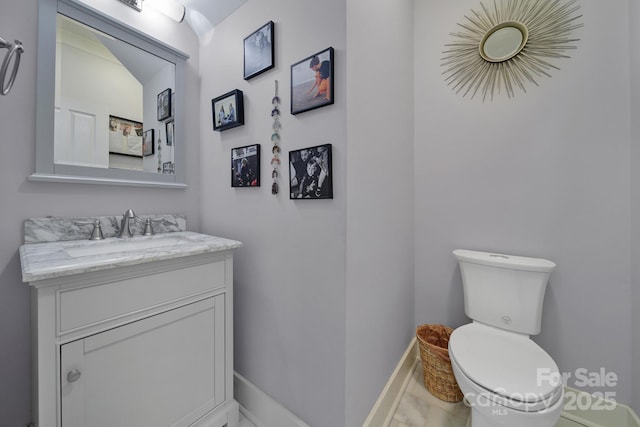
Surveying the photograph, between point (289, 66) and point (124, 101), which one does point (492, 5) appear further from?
point (124, 101)

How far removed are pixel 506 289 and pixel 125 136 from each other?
2230 mm

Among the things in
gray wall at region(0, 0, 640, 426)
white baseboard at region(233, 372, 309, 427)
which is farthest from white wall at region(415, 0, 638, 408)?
white baseboard at region(233, 372, 309, 427)

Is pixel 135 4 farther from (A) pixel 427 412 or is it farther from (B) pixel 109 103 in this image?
(A) pixel 427 412

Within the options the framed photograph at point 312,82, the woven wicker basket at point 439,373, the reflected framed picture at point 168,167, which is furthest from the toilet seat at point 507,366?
the reflected framed picture at point 168,167

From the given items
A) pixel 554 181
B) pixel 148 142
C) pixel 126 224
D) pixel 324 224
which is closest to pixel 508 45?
pixel 554 181

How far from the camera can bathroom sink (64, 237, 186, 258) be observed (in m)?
1.04

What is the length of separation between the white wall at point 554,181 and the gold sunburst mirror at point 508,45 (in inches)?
2.4

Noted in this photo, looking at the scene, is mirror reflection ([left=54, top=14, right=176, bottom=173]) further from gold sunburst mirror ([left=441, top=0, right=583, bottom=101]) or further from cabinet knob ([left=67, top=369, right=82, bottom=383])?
gold sunburst mirror ([left=441, top=0, right=583, bottom=101])

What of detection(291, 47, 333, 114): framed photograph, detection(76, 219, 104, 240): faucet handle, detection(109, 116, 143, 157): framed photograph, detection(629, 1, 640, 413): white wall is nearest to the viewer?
→ detection(291, 47, 333, 114): framed photograph

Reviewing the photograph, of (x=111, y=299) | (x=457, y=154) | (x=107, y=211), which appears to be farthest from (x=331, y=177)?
(x=107, y=211)

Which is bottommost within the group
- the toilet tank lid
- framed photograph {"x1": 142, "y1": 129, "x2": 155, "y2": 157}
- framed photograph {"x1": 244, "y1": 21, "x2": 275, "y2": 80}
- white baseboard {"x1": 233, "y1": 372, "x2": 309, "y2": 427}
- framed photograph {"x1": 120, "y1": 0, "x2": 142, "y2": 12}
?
white baseboard {"x1": 233, "y1": 372, "x2": 309, "y2": 427}

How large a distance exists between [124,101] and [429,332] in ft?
7.56

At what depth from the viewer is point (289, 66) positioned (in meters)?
1.10

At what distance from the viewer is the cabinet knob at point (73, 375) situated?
74 cm
